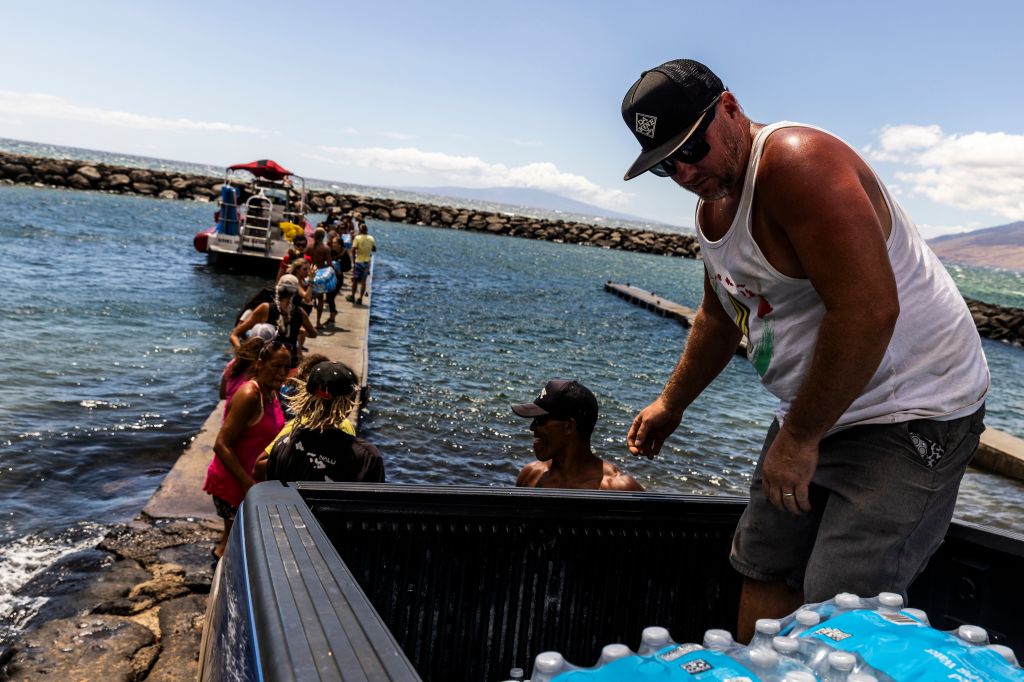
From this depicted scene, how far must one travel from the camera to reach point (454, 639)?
2201 mm

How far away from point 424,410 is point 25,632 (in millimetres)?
7193

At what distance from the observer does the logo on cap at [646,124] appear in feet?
6.04

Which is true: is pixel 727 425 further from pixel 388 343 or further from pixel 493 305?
pixel 493 305

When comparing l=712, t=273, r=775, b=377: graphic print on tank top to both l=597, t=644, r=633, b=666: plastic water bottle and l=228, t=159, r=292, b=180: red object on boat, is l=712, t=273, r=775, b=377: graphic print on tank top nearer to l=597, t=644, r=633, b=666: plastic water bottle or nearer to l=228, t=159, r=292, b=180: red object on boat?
l=597, t=644, r=633, b=666: plastic water bottle

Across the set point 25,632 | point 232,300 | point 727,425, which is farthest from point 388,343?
point 25,632

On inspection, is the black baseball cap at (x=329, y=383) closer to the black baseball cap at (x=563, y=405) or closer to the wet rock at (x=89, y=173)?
the black baseball cap at (x=563, y=405)

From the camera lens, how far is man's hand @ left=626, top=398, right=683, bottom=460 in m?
2.73

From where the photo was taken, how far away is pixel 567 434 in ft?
13.4

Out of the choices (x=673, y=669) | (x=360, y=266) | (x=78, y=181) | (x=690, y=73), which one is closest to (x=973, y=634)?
(x=673, y=669)

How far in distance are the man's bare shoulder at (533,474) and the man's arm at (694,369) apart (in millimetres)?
1555

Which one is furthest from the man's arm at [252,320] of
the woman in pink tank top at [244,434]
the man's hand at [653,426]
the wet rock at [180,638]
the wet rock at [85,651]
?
the man's hand at [653,426]

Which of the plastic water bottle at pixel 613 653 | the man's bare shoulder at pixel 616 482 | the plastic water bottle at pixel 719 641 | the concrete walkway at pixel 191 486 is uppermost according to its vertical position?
the plastic water bottle at pixel 613 653

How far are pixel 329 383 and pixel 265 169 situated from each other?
2464cm

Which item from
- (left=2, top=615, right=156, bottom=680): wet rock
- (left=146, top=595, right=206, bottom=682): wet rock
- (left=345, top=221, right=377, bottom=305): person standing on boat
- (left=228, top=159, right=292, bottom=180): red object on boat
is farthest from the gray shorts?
(left=228, top=159, right=292, bottom=180): red object on boat
